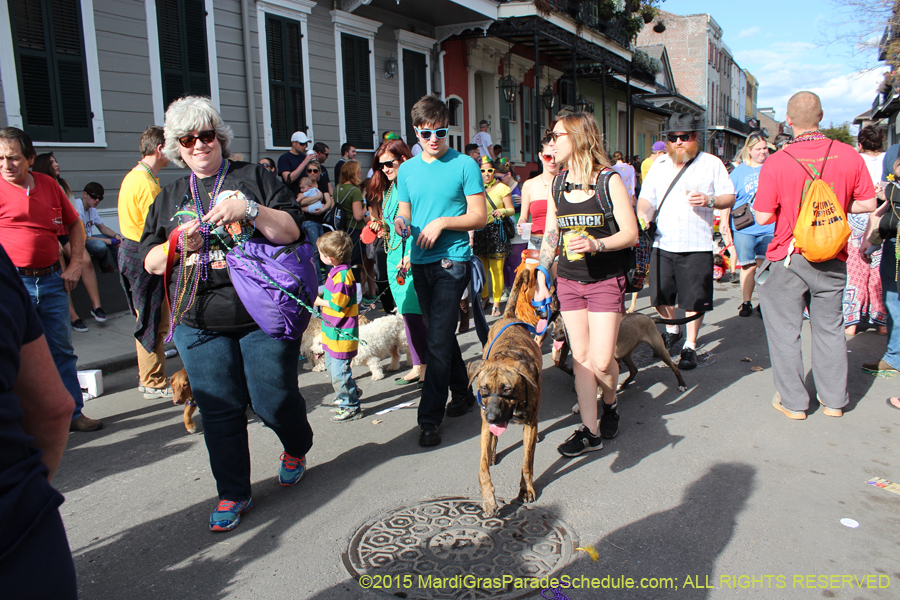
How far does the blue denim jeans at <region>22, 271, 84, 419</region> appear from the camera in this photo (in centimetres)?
454

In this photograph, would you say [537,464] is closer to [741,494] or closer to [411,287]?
[741,494]

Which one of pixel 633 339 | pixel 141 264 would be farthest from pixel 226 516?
pixel 633 339

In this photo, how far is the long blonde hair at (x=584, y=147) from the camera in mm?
3781

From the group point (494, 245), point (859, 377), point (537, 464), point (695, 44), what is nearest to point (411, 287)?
point (537, 464)

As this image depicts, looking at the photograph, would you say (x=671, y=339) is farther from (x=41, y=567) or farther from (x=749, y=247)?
(x=41, y=567)

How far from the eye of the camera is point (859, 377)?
18.4 feet

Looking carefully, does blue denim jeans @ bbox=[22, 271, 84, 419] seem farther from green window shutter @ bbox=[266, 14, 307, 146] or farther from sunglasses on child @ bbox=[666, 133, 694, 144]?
green window shutter @ bbox=[266, 14, 307, 146]

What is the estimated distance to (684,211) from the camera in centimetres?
555

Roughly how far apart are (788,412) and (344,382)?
339 centimetres

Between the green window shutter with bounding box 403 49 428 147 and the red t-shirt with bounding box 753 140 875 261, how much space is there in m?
10.6

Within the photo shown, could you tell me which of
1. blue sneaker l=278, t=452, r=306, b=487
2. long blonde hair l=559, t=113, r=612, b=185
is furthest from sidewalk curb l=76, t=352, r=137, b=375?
long blonde hair l=559, t=113, r=612, b=185

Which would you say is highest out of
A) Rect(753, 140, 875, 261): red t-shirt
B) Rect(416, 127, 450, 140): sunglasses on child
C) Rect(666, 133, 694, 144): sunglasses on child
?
Rect(666, 133, 694, 144): sunglasses on child

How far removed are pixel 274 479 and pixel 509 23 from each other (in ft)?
47.9

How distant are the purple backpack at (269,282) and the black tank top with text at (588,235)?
1.63 m
